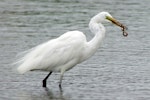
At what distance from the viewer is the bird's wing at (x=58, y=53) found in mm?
14086

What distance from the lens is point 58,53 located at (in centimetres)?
1420

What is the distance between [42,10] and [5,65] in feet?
27.1

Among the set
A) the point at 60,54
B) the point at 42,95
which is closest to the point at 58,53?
the point at 60,54

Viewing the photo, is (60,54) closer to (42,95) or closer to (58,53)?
(58,53)

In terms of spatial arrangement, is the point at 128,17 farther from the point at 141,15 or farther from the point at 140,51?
the point at 140,51

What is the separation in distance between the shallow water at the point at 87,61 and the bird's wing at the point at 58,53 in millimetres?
464

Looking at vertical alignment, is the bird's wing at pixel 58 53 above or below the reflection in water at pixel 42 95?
above

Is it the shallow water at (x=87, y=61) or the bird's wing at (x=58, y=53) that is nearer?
the shallow water at (x=87, y=61)

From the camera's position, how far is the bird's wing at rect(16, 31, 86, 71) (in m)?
14.1

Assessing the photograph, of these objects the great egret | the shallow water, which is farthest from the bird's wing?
the shallow water

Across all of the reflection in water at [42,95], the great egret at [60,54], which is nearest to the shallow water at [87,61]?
the reflection in water at [42,95]

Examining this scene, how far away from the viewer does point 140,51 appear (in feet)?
57.9

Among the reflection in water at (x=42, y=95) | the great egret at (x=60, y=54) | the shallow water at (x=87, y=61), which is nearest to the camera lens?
the reflection in water at (x=42, y=95)

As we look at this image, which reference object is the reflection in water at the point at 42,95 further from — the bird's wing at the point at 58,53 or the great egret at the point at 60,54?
the bird's wing at the point at 58,53
